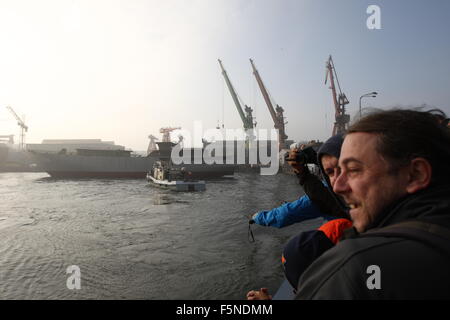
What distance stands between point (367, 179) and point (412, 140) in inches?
9.6

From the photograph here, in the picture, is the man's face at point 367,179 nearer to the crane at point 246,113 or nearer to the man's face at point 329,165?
the man's face at point 329,165

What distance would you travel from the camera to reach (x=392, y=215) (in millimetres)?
931

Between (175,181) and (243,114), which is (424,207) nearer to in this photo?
(175,181)

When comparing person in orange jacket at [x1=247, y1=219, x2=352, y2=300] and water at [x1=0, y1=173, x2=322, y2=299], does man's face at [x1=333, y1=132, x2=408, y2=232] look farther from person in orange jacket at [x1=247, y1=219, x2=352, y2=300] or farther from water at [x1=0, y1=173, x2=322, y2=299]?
water at [x1=0, y1=173, x2=322, y2=299]

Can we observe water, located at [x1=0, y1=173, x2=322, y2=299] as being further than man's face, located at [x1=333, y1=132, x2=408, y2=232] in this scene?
Yes

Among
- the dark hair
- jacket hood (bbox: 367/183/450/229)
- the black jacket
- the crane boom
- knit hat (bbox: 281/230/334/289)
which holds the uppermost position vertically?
the crane boom

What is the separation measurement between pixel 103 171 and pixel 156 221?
36.1m

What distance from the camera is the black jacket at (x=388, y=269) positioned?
696mm

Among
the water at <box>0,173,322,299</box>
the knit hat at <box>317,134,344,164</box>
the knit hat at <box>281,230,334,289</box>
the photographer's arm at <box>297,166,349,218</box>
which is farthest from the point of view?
the water at <box>0,173,322,299</box>

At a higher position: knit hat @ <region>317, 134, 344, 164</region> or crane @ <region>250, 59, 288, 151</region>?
crane @ <region>250, 59, 288, 151</region>

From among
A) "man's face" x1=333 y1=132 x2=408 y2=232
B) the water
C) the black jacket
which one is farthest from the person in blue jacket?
the water

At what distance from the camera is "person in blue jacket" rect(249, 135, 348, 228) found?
208cm

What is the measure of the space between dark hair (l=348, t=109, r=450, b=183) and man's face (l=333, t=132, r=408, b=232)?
0.03m

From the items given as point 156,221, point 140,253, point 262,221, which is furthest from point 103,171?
point 262,221
